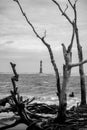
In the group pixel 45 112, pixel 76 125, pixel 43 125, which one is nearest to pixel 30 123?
pixel 43 125

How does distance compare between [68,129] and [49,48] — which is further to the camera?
[49,48]

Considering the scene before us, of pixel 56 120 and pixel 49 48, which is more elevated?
pixel 49 48

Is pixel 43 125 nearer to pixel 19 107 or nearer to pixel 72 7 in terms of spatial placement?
pixel 19 107

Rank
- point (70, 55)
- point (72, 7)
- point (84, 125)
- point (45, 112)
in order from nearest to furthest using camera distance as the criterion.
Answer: point (84, 125), point (70, 55), point (45, 112), point (72, 7)

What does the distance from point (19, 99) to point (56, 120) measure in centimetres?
176

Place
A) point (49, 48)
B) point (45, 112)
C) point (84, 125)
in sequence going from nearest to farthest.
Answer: point (84, 125) < point (49, 48) < point (45, 112)

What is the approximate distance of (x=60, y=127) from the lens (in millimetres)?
8602

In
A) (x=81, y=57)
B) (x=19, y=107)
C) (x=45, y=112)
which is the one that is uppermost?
(x=19, y=107)

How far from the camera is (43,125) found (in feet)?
27.8

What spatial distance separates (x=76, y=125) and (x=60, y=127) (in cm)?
54

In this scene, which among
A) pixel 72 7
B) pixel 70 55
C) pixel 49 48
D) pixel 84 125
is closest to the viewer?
pixel 84 125

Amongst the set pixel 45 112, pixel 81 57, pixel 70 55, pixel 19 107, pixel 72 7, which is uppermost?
pixel 72 7

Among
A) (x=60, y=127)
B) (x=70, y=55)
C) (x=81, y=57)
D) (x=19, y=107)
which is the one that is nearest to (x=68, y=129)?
(x=60, y=127)

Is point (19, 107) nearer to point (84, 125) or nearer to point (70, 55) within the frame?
point (84, 125)
